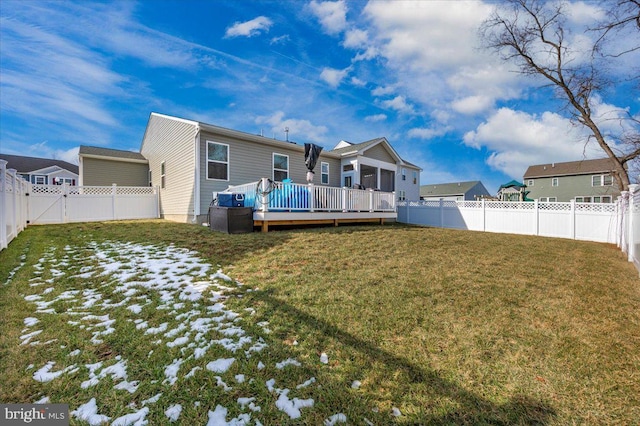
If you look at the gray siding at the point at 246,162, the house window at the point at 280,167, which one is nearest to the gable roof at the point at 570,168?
the gray siding at the point at 246,162

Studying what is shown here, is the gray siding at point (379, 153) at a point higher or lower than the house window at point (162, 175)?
higher

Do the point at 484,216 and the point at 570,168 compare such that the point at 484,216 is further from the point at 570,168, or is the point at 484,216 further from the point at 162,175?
the point at 570,168

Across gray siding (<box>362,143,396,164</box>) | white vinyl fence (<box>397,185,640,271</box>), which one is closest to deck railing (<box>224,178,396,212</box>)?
gray siding (<box>362,143,396,164</box>)

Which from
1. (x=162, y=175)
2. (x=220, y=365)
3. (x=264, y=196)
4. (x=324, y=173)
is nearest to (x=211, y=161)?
(x=264, y=196)

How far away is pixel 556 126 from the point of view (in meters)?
15.4

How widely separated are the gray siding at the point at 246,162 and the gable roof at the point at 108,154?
711cm

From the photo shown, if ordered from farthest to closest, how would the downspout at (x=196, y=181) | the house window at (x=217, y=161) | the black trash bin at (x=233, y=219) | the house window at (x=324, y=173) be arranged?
the house window at (x=324, y=173) < the house window at (x=217, y=161) < the downspout at (x=196, y=181) < the black trash bin at (x=233, y=219)

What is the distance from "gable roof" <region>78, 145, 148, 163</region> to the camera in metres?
13.1

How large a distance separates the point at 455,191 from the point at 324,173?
3093 centimetres

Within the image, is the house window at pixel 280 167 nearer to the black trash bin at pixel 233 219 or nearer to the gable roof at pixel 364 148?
the gable roof at pixel 364 148

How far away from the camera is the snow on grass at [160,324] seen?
74.1 inches

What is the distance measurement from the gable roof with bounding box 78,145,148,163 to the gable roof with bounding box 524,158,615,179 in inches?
1460

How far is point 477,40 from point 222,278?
1921 centimetres

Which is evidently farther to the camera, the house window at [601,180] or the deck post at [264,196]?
the house window at [601,180]
